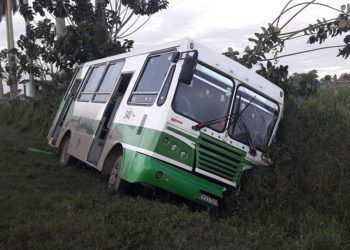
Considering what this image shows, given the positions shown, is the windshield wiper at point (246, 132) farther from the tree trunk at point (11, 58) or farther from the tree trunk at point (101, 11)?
the tree trunk at point (11, 58)

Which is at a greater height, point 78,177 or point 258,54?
point 258,54

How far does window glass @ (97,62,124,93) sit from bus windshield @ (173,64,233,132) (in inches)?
104

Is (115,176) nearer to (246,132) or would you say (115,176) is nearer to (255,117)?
(246,132)

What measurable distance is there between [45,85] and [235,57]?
13515 millimetres

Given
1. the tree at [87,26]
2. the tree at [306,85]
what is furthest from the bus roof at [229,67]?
the tree at [87,26]

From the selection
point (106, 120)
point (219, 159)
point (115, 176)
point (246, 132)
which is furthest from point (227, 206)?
point (106, 120)

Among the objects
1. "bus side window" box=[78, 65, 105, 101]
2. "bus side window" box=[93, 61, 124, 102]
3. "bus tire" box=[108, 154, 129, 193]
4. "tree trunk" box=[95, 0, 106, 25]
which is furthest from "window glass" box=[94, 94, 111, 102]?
"tree trunk" box=[95, 0, 106, 25]

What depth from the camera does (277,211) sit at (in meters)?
7.53

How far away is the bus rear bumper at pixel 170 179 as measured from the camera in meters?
7.14

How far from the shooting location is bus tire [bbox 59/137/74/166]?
11664 mm

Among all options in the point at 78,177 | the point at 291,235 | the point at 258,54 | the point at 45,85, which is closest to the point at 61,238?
the point at 291,235

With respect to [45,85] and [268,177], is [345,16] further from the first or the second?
[45,85]

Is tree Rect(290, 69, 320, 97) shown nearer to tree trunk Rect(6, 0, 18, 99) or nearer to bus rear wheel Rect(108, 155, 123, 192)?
bus rear wheel Rect(108, 155, 123, 192)

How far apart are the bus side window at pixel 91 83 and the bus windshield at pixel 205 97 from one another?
13.1 ft
